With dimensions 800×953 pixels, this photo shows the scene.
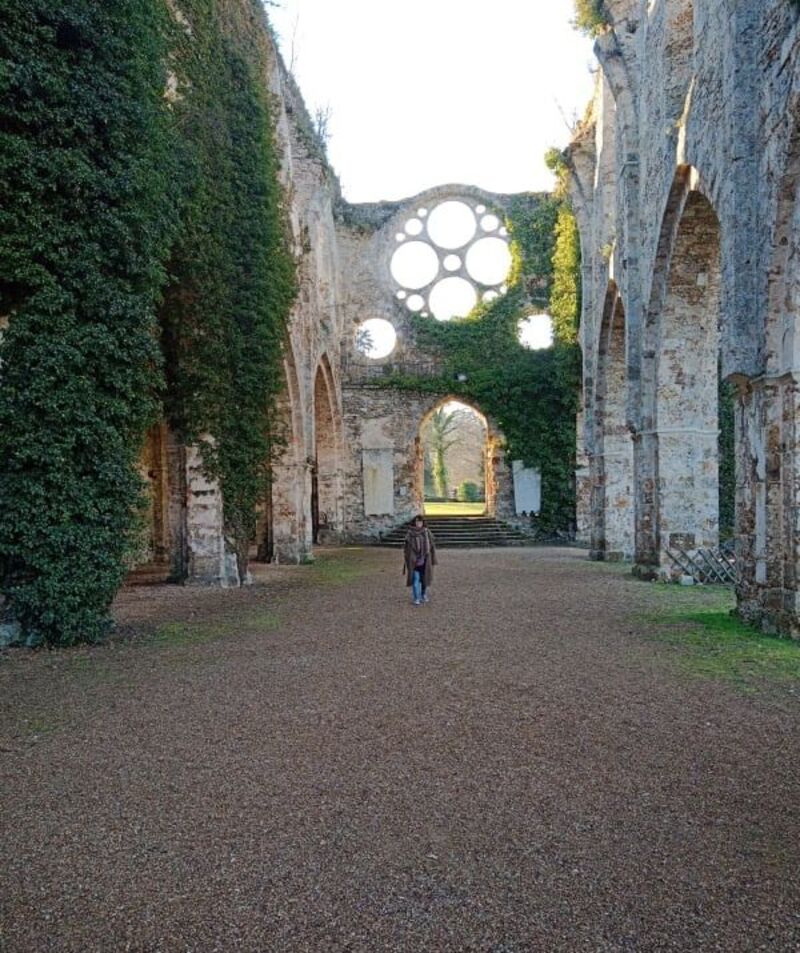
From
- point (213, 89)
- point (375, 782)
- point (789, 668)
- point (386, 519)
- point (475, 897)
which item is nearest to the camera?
point (475, 897)

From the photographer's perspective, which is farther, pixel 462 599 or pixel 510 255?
pixel 510 255

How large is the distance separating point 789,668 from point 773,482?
2240mm

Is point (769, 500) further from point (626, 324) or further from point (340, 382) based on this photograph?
point (340, 382)

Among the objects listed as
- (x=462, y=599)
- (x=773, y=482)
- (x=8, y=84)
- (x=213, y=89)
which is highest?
(x=213, y=89)

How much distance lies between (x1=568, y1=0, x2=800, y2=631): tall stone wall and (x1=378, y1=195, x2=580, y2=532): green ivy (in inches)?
114

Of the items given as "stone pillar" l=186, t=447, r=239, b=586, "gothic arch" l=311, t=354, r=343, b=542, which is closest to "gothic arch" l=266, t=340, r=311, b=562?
"stone pillar" l=186, t=447, r=239, b=586

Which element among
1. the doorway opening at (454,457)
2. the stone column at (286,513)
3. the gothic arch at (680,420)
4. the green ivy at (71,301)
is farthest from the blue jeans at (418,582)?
the doorway opening at (454,457)

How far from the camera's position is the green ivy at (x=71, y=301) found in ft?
24.7

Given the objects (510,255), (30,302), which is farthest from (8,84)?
(510,255)

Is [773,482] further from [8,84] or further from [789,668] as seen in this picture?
[8,84]

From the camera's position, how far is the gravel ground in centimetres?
274

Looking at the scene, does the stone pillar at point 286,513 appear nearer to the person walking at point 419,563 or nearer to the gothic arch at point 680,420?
the person walking at point 419,563

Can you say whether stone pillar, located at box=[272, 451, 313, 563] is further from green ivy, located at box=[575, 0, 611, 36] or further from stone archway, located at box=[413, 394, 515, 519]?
green ivy, located at box=[575, 0, 611, 36]

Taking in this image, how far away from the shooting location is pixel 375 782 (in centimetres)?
403
